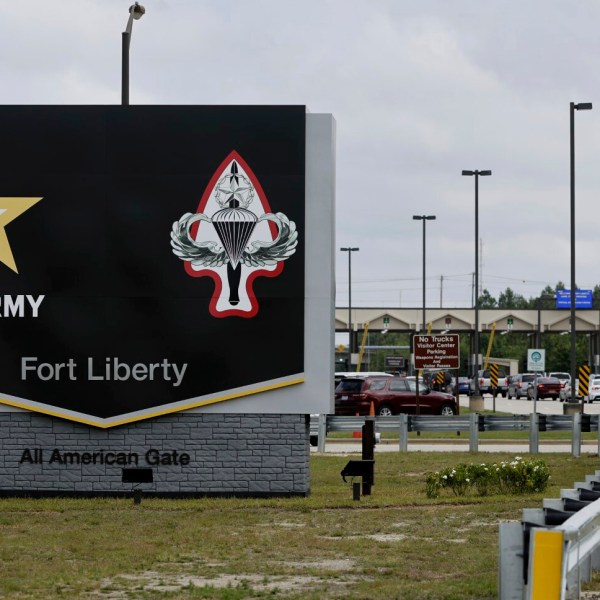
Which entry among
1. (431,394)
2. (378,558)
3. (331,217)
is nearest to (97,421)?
(331,217)

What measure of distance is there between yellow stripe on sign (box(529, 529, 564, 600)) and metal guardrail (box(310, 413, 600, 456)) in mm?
20708

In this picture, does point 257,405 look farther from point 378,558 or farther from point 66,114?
point 378,558

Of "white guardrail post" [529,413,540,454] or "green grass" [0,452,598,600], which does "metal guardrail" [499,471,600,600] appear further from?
"white guardrail post" [529,413,540,454]

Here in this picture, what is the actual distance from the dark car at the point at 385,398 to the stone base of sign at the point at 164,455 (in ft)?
89.2

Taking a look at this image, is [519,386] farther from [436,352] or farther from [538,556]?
[538,556]

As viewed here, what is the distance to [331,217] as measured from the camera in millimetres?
19250

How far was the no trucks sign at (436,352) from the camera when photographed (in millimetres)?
36875

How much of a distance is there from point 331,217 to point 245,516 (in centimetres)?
468

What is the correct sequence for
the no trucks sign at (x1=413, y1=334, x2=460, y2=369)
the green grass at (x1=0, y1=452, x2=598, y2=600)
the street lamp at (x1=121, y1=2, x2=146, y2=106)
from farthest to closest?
1. the no trucks sign at (x1=413, y1=334, x2=460, y2=369)
2. the street lamp at (x1=121, y1=2, x2=146, y2=106)
3. the green grass at (x1=0, y1=452, x2=598, y2=600)

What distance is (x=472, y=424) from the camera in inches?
1174

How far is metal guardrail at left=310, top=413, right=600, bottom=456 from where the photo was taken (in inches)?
1170

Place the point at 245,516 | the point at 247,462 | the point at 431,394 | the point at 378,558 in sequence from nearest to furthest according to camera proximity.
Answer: the point at 378,558 < the point at 245,516 < the point at 247,462 < the point at 431,394

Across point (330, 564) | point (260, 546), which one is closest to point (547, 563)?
point (330, 564)

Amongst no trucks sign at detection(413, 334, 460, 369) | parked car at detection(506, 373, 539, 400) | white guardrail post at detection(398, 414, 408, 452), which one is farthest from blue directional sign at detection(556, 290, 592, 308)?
white guardrail post at detection(398, 414, 408, 452)
